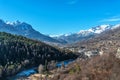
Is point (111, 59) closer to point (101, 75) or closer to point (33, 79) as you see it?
point (101, 75)

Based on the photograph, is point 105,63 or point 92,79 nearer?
point 92,79

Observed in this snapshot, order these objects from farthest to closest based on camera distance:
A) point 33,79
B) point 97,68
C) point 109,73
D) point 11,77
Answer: point 11,77
point 33,79
point 97,68
point 109,73

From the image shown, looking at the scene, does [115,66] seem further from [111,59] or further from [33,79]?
[33,79]

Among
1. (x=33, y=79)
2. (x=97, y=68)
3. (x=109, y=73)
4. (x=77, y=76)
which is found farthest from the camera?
(x=33, y=79)

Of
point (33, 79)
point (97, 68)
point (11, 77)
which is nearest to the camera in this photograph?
point (97, 68)

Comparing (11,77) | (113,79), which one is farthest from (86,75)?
(11,77)

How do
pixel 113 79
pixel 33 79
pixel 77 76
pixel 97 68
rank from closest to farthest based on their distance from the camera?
pixel 113 79
pixel 77 76
pixel 97 68
pixel 33 79

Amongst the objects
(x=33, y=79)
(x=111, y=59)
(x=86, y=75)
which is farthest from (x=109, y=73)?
(x=33, y=79)

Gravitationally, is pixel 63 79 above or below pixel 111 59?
below

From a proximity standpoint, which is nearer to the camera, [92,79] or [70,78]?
[92,79]
